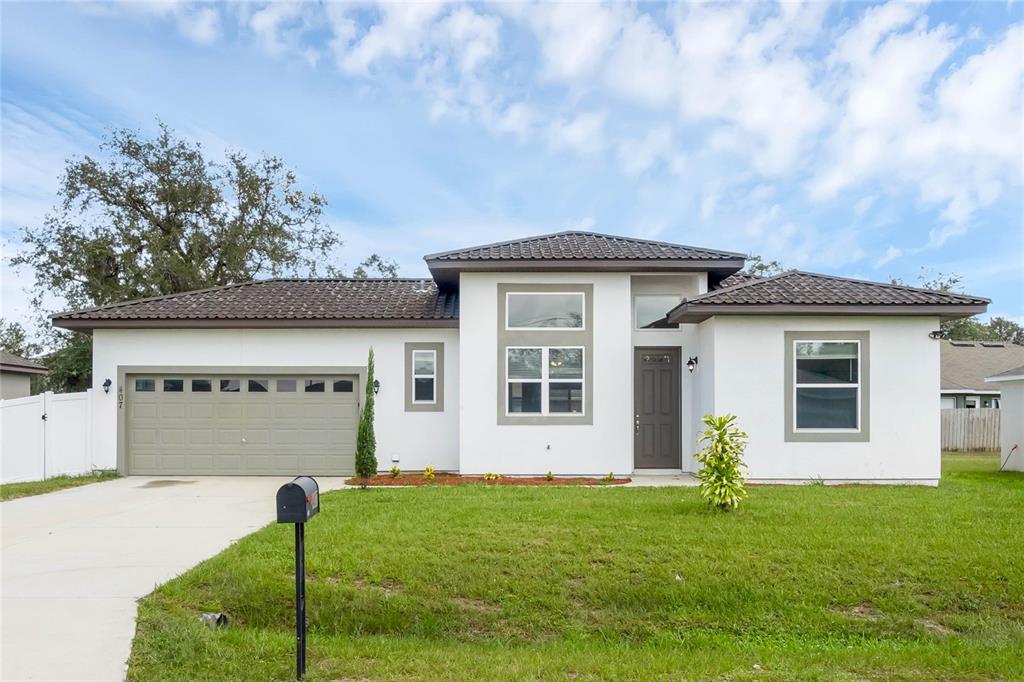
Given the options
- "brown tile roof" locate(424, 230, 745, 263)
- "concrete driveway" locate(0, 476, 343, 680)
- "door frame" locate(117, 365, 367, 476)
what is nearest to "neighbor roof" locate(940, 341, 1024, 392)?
"brown tile roof" locate(424, 230, 745, 263)

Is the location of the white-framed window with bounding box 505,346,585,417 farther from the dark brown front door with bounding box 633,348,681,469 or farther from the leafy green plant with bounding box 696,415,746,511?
the leafy green plant with bounding box 696,415,746,511

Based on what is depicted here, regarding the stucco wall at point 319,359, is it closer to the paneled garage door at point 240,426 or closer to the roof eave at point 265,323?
the roof eave at point 265,323

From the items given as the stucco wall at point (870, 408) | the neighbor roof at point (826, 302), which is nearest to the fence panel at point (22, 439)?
the neighbor roof at point (826, 302)

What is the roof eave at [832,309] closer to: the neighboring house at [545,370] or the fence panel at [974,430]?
the neighboring house at [545,370]

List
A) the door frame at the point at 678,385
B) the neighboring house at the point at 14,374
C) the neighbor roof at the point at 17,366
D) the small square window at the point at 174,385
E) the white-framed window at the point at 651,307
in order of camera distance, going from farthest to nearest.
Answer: the neighboring house at the point at 14,374 < the neighbor roof at the point at 17,366 < the small square window at the point at 174,385 < the white-framed window at the point at 651,307 < the door frame at the point at 678,385

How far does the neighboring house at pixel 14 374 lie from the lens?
62.6 feet

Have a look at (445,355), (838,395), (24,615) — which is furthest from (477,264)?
(24,615)

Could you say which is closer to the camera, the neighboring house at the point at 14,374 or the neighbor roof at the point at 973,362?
the neighboring house at the point at 14,374

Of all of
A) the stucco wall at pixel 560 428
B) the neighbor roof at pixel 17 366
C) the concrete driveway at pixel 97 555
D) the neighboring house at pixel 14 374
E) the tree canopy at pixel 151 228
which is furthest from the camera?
the tree canopy at pixel 151 228

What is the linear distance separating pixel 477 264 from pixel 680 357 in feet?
14.4

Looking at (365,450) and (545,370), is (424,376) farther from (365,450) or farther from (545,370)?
(365,450)

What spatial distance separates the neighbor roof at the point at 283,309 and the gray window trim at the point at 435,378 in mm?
486

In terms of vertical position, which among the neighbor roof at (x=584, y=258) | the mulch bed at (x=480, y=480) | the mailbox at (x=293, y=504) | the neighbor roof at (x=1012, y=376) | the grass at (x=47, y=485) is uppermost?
the neighbor roof at (x=584, y=258)

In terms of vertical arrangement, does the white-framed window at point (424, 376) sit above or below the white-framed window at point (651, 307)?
below
